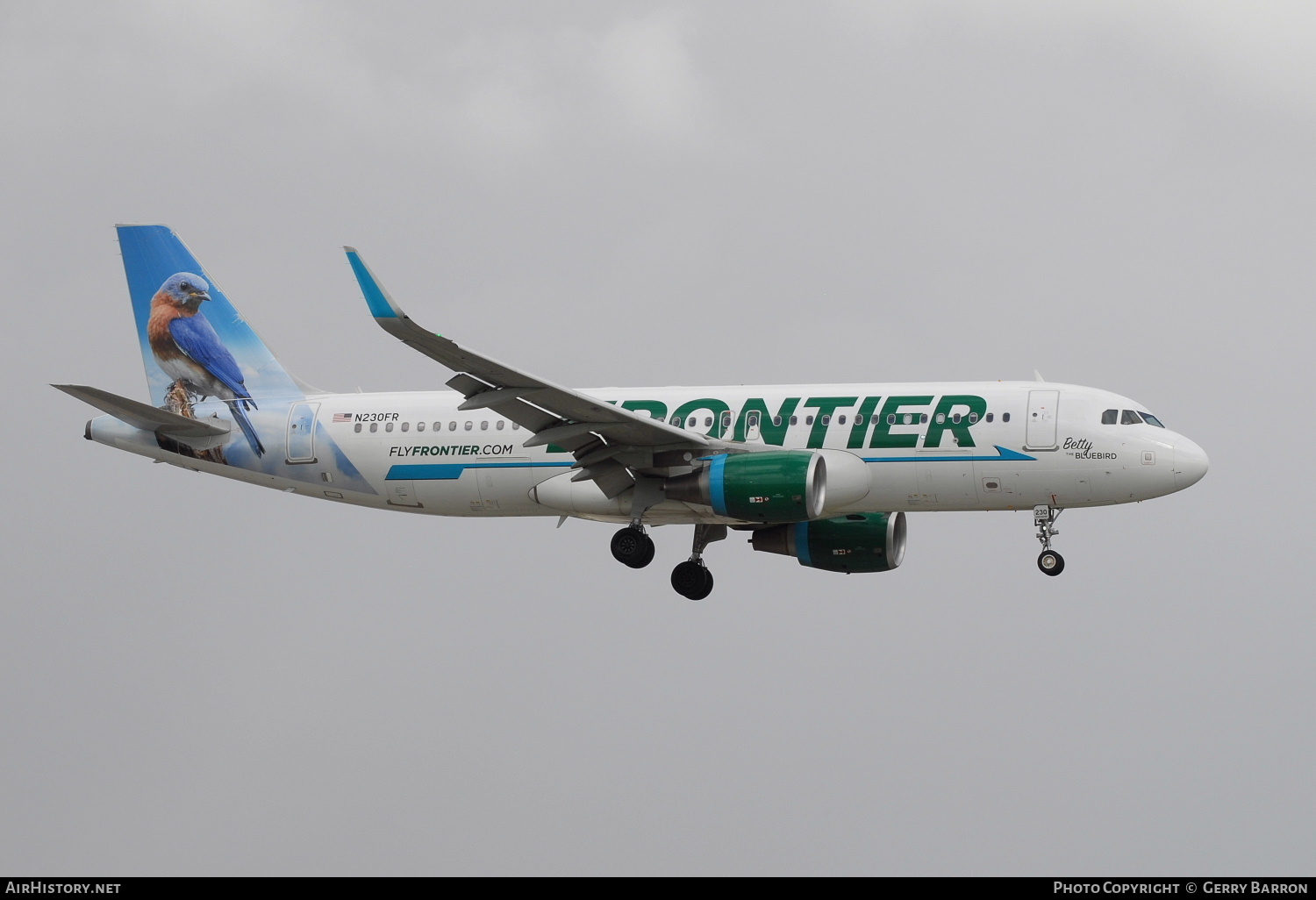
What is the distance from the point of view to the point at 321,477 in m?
41.9

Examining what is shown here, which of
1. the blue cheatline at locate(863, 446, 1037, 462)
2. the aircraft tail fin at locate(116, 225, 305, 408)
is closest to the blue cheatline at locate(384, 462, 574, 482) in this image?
the aircraft tail fin at locate(116, 225, 305, 408)

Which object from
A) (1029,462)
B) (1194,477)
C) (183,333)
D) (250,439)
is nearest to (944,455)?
(1029,462)

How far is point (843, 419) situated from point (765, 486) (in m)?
3.02

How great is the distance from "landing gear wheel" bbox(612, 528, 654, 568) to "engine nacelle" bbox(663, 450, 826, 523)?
1964mm

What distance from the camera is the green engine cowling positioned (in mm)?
42281

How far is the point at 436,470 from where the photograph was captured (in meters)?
40.8

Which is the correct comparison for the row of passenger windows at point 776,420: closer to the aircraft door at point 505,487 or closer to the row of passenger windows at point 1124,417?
the row of passenger windows at point 1124,417

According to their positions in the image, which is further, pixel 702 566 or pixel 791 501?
pixel 702 566

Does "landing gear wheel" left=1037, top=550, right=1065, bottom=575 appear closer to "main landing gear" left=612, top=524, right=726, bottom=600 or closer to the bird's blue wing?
"main landing gear" left=612, top=524, right=726, bottom=600

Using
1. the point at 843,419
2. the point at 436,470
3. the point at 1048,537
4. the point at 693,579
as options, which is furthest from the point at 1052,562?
the point at 436,470

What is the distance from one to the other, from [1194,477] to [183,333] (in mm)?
25016

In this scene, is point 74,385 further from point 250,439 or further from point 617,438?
point 617,438

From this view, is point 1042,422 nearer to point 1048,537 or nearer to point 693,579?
point 1048,537

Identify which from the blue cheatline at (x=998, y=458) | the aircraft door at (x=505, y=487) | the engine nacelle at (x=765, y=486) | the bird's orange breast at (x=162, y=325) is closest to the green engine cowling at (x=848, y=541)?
the blue cheatline at (x=998, y=458)
